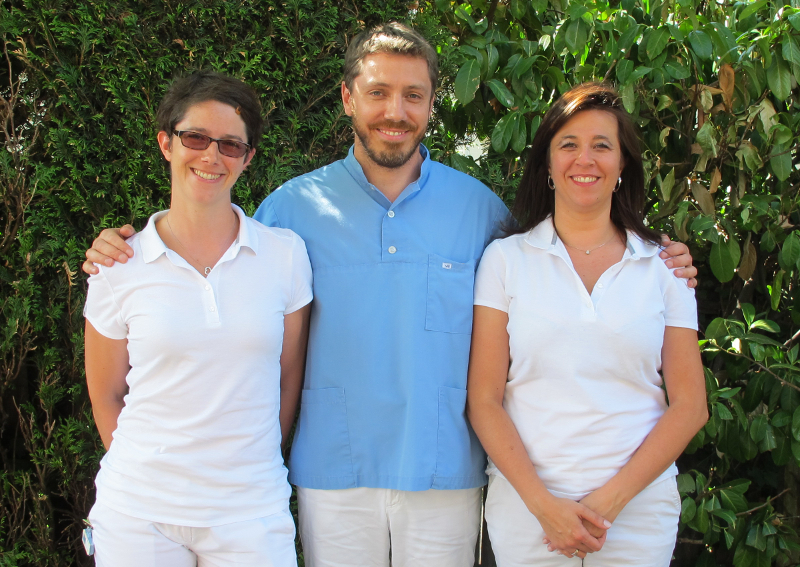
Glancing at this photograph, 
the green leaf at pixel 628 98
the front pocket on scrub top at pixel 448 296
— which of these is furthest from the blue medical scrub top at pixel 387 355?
the green leaf at pixel 628 98

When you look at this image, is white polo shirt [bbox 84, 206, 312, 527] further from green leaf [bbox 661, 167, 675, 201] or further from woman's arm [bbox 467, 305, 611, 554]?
green leaf [bbox 661, 167, 675, 201]

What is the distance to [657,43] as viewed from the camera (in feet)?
7.88

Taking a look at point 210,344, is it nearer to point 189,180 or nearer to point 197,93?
point 189,180

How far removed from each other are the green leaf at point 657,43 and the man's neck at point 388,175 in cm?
96

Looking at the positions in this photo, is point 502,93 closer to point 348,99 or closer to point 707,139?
point 348,99

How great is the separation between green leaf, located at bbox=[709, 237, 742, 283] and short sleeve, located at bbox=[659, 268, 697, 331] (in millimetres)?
590

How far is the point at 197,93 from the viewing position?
1.86 meters

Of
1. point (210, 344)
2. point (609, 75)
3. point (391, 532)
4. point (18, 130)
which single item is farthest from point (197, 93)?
point (609, 75)

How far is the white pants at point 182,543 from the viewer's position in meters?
1.69

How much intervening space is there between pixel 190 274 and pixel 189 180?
10.6 inches

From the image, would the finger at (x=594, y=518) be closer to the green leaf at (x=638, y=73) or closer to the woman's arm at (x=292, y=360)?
the woman's arm at (x=292, y=360)

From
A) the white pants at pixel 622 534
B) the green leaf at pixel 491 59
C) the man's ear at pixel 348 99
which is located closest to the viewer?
the white pants at pixel 622 534

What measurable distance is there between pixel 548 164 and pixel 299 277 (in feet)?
2.93

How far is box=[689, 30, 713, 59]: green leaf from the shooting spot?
7.66ft
